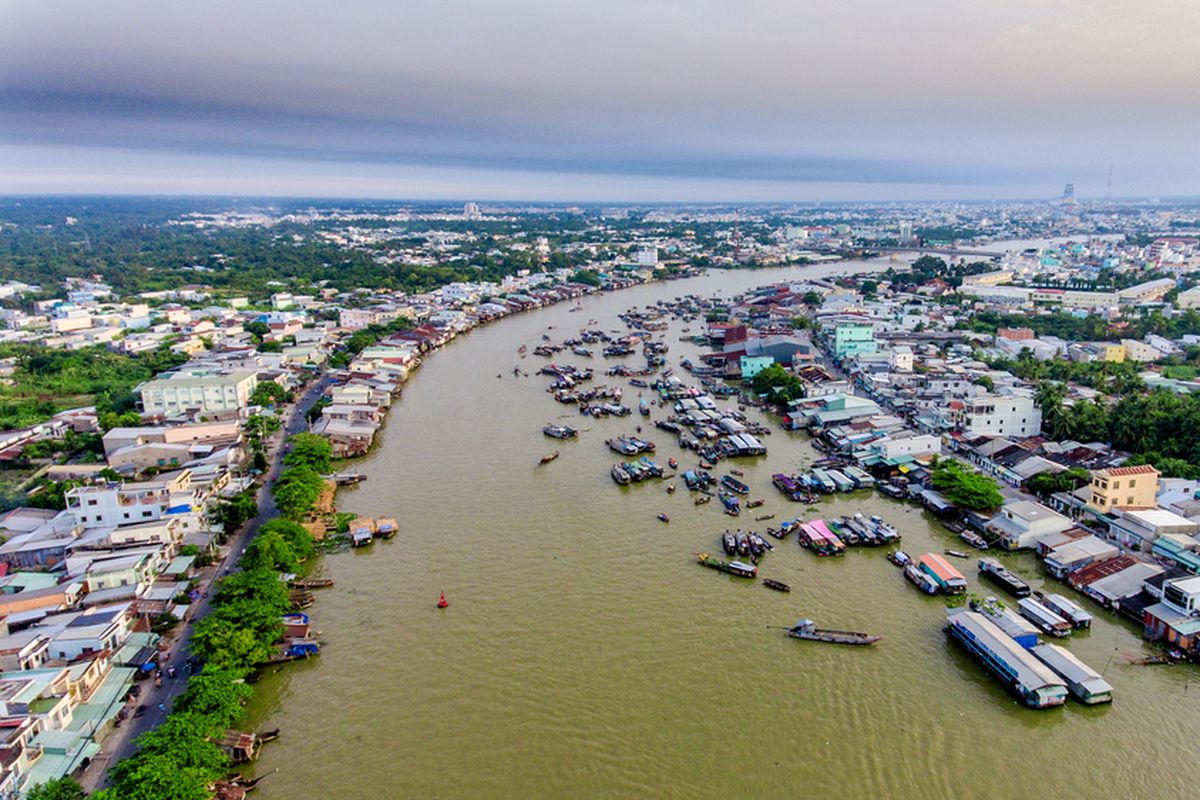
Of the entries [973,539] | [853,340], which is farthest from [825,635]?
[853,340]

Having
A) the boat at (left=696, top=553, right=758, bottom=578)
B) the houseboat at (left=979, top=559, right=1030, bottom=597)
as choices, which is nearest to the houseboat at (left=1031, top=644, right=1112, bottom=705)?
the houseboat at (left=979, top=559, right=1030, bottom=597)

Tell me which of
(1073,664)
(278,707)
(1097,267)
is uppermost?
(1097,267)

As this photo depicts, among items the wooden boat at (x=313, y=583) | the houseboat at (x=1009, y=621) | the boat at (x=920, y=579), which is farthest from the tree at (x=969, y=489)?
the wooden boat at (x=313, y=583)

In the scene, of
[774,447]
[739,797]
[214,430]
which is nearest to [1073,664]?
[739,797]

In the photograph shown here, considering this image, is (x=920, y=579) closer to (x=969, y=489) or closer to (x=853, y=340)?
(x=969, y=489)

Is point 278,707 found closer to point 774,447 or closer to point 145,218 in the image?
point 774,447

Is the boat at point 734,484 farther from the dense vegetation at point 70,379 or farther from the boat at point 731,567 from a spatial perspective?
the dense vegetation at point 70,379
